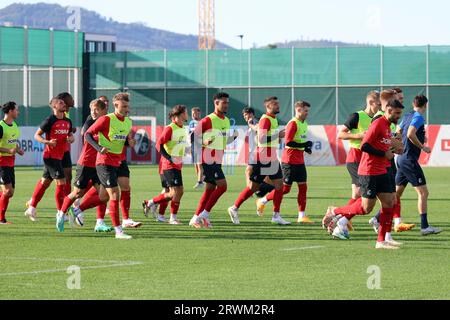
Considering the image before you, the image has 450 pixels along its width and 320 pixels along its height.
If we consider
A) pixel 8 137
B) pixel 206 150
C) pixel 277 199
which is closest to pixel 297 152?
pixel 277 199

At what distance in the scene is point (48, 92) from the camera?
193 ft

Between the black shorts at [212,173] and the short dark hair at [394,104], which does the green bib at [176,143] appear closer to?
the black shorts at [212,173]

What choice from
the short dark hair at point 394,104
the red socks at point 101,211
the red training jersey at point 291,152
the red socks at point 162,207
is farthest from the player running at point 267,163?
the short dark hair at point 394,104

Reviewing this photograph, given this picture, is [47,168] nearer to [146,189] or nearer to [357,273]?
[357,273]

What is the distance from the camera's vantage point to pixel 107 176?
56.6ft

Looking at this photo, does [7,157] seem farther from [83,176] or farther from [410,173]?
[410,173]

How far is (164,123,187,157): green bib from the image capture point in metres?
19.7

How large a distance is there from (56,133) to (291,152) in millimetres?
4295

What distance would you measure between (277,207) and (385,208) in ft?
16.1

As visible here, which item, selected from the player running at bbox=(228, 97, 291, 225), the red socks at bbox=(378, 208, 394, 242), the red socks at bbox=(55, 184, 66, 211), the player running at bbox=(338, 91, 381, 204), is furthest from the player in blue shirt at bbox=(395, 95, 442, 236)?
the red socks at bbox=(55, 184, 66, 211)

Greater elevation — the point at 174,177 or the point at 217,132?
the point at 217,132

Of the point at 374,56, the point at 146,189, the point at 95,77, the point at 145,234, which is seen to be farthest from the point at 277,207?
the point at 95,77

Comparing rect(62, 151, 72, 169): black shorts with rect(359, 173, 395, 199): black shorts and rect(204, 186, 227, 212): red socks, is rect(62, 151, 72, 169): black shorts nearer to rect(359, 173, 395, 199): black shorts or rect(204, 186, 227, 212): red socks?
rect(204, 186, 227, 212): red socks

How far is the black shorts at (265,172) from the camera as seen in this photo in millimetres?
20391
